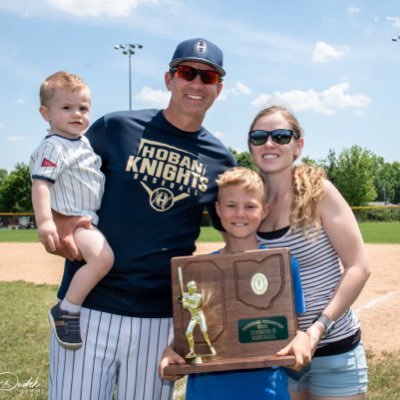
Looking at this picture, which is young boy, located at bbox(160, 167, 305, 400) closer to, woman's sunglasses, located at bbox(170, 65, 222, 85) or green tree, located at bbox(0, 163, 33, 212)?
woman's sunglasses, located at bbox(170, 65, 222, 85)

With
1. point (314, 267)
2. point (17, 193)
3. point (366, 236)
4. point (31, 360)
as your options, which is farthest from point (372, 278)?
point (17, 193)

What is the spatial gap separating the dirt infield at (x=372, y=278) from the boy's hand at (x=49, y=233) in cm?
539

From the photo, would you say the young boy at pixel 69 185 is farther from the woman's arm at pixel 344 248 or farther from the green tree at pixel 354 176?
the green tree at pixel 354 176

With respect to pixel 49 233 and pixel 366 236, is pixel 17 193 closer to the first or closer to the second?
pixel 366 236

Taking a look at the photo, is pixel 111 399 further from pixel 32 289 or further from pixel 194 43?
pixel 32 289

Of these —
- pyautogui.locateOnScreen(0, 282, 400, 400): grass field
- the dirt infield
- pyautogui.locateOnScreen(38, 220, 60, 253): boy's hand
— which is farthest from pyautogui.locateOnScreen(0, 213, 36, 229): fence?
pyautogui.locateOnScreen(38, 220, 60, 253): boy's hand

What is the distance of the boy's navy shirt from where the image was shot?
302cm

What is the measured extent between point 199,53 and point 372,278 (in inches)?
435

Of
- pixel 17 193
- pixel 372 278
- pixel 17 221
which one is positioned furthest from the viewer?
pixel 17 193

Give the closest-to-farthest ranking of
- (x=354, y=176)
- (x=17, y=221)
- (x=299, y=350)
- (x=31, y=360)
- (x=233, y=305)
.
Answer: (x=299, y=350) < (x=233, y=305) < (x=31, y=360) < (x=17, y=221) < (x=354, y=176)

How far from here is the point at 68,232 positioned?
300cm

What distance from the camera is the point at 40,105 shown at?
→ 3166mm

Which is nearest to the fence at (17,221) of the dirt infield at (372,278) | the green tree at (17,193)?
the green tree at (17,193)

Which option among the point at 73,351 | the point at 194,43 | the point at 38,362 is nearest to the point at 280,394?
the point at 73,351
